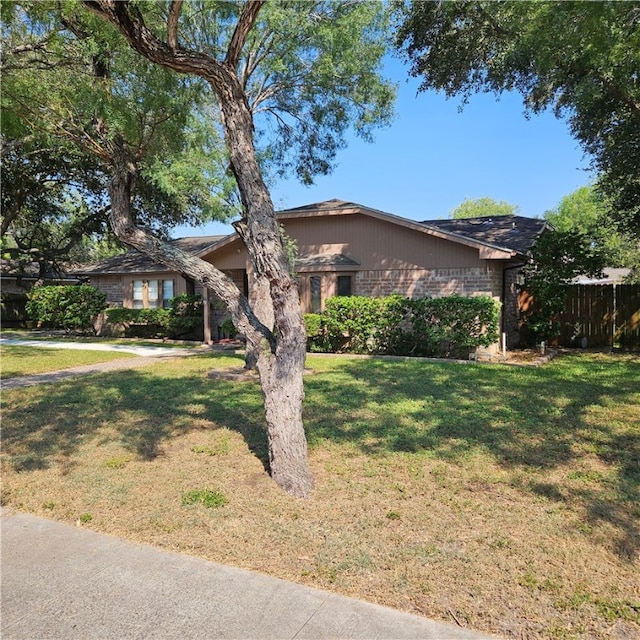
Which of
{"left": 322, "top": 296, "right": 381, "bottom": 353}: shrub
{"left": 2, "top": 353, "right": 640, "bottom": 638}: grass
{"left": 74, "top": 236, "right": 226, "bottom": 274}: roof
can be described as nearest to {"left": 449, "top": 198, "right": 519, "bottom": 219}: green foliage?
{"left": 74, "top": 236, "right": 226, "bottom": 274}: roof

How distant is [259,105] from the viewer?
16078 millimetres

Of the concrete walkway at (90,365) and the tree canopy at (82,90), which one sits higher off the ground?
the tree canopy at (82,90)

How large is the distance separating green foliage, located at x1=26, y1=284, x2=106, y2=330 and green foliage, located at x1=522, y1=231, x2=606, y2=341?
17.0 meters

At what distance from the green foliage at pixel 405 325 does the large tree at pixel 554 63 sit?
17.6ft

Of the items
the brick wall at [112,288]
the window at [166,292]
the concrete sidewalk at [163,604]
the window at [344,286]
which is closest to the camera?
the concrete sidewalk at [163,604]

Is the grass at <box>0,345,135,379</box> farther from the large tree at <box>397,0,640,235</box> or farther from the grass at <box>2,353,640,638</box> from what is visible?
the large tree at <box>397,0,640,235</box>

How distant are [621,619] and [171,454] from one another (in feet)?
13.7

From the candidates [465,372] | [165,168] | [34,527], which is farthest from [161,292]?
[34,527]

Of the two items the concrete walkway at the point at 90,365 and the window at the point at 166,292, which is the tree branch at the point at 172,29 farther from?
the window at the point at 166,292

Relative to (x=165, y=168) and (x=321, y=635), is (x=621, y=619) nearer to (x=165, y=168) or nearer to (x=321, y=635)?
(x=321, y=635)

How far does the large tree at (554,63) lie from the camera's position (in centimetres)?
824

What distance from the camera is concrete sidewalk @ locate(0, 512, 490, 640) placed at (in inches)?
97.9

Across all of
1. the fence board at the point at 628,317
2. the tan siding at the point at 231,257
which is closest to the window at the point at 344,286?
the tan siding at the point at 231,257

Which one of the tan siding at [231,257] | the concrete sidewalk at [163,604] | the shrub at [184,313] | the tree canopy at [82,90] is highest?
the tree canopy at [82,90]
